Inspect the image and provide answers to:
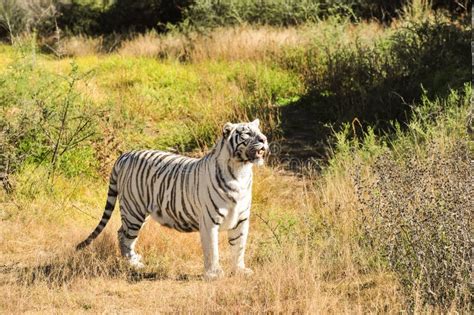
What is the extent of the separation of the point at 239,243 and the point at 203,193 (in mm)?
507

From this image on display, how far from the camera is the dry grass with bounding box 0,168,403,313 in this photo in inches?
193

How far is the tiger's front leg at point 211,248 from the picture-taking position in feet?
18.1

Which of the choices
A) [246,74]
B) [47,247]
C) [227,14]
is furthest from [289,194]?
[227,14]

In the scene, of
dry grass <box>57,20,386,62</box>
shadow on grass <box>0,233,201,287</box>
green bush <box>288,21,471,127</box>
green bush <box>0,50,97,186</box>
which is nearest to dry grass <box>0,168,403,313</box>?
shadow on grass <box>0,233,201,287</box>

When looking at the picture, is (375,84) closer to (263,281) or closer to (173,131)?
(173,131)

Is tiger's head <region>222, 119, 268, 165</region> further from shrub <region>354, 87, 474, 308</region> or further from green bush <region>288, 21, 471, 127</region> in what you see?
green bush <region>288, 21, 471, 127</region>

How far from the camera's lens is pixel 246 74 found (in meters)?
13.0

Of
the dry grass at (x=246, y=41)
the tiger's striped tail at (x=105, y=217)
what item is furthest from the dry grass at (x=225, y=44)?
the tiger's striped tail at (x=105, y=217)

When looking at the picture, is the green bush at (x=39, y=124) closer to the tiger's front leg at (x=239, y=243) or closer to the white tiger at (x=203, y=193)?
the white tiger at (x=203, y=193)

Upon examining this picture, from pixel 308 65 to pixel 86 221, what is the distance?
21.6ft

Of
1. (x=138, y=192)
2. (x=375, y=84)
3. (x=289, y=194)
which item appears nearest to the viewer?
(x=138, y=192)

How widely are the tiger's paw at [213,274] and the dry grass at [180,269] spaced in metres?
0.10

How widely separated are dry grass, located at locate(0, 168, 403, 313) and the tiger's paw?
100 mm

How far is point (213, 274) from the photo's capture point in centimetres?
554
